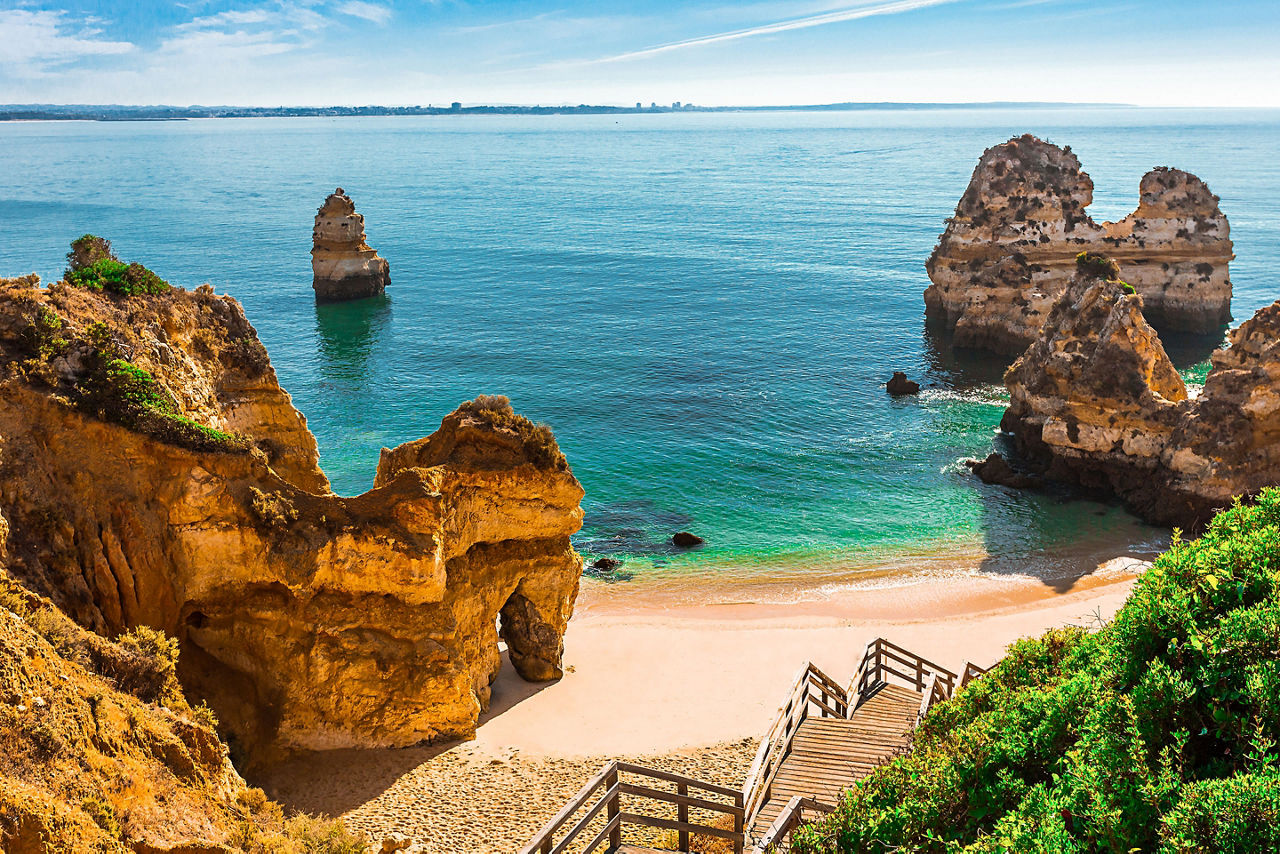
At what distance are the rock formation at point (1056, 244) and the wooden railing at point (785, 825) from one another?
58.5 metres

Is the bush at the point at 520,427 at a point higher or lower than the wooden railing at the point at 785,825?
higher

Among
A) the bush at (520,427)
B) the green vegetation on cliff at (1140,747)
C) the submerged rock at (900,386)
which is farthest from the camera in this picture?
the submerged rock at (900,386)

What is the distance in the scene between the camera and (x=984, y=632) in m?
33.8

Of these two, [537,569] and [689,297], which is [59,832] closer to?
[537,569]

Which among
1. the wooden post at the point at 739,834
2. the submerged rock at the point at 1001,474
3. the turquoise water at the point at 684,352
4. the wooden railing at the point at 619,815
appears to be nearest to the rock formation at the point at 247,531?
the wooden railing at the point at 619,815

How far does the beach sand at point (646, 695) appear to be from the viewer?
69.7ft

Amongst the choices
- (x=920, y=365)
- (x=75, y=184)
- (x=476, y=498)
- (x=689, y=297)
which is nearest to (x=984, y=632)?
(x=476, y=498)

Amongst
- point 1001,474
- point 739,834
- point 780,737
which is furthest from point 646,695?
point 1001,474

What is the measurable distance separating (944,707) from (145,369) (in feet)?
58.8

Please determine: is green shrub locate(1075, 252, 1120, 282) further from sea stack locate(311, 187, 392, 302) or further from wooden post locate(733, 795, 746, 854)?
sea stack locate(311, 187, 392, 302)

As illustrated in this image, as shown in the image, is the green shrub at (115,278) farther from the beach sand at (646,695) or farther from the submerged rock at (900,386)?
the submerged rock at (900,386)

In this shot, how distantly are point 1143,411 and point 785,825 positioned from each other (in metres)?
35.0

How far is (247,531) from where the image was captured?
2112cm

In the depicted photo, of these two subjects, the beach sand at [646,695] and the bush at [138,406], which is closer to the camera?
the bush at [138,406]
